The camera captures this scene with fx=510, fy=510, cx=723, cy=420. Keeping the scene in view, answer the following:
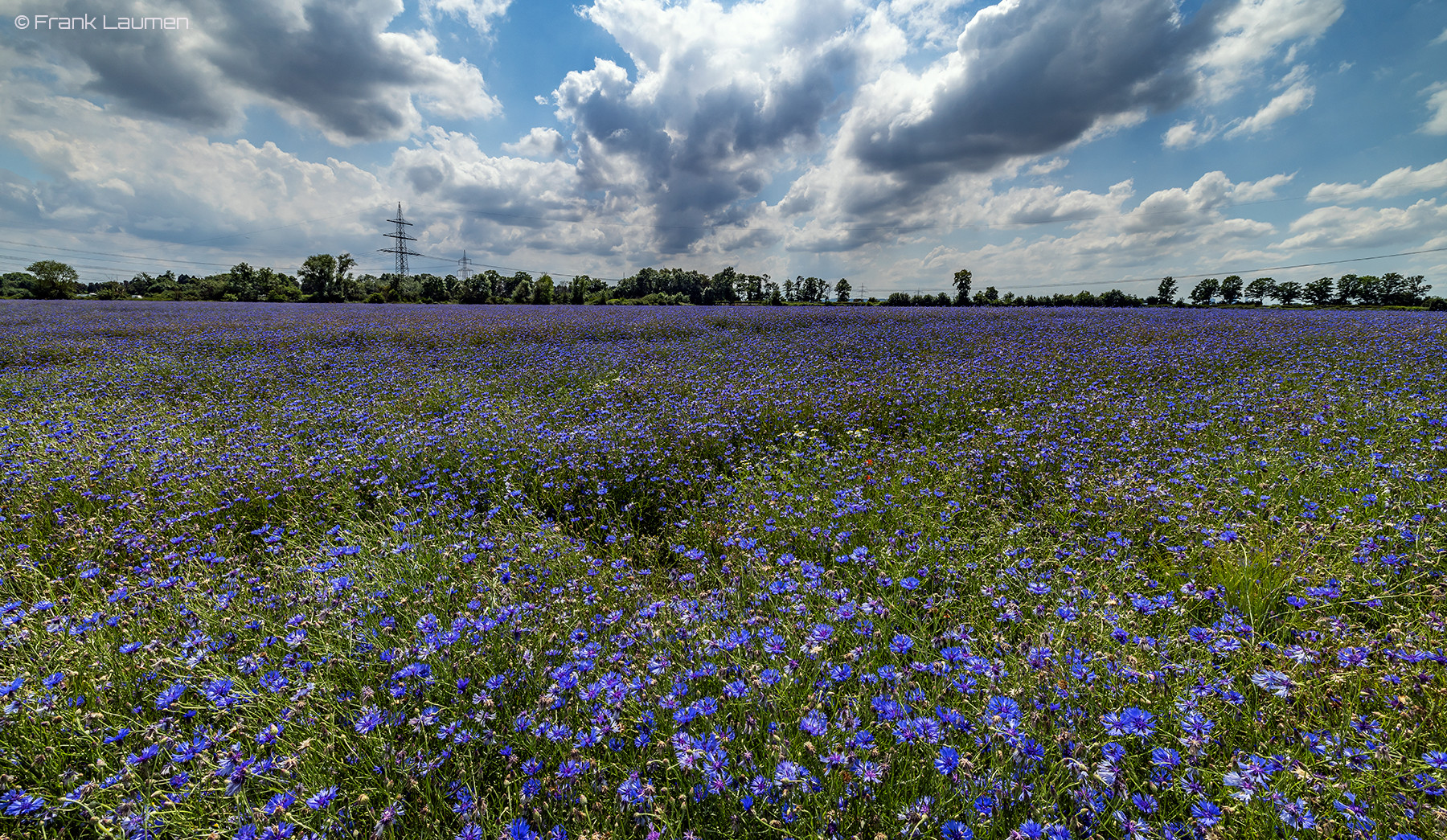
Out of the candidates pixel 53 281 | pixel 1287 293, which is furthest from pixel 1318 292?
pixel 53 281

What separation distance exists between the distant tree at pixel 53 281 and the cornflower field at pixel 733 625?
75832mm

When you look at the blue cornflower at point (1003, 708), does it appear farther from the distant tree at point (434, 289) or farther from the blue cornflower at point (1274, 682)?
the distant tree at point (434, 289)

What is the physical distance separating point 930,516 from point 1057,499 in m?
1.26

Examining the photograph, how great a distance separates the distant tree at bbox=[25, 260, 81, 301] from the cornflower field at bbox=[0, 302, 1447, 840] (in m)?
75.8

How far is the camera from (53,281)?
57031mm

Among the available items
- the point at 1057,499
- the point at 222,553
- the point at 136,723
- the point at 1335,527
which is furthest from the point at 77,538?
the point at 1335,527

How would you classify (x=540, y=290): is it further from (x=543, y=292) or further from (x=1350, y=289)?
(x=1350, y=289)

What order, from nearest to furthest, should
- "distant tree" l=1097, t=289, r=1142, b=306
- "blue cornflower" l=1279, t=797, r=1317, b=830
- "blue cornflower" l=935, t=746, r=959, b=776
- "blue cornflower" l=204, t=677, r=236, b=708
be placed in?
"blue cornflower" l=1279, t=797, r=1317, b=830
"blue cornflower" l=935, t=746, r=959, b=776
"blue cornflower" l=204, t=677, r=236, b=708
"distant tree" l=1097, t=289, r=1142, b=306

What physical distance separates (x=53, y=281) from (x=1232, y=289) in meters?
155

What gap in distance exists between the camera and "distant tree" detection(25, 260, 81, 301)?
176ft

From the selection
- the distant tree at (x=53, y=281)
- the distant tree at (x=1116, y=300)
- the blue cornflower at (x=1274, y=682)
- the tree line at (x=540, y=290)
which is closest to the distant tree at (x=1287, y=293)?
the tree line at (x=540, y=290)

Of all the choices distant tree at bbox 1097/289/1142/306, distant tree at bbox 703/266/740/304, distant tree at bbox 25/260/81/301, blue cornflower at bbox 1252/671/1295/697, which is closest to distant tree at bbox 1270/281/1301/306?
distant tree at bbox 1097/289/1142/306

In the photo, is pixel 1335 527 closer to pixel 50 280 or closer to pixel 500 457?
pixel 500 457

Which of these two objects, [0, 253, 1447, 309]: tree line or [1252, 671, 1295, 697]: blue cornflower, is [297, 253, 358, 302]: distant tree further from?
[1252, 671, 1295, 697]: blue cornflower
